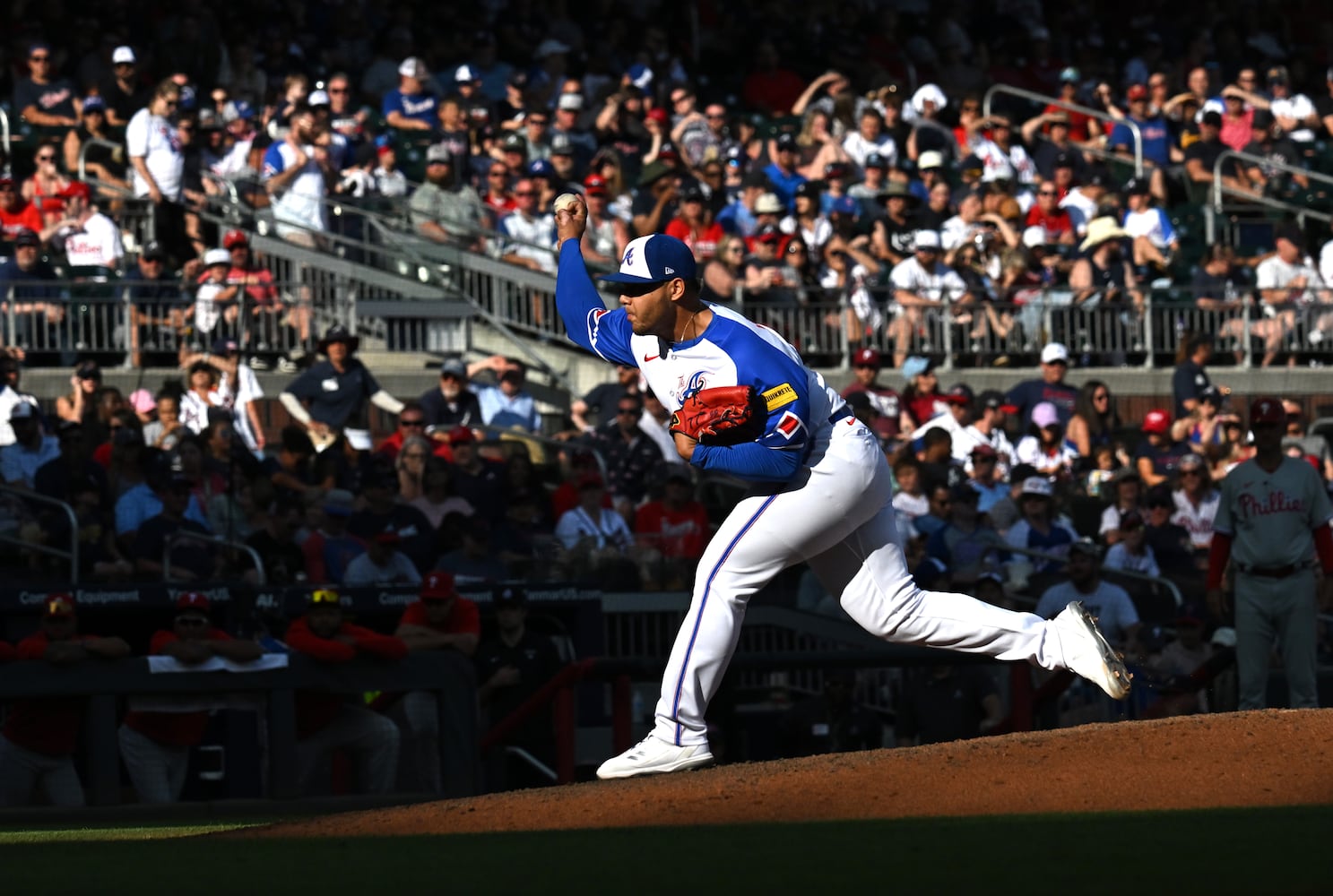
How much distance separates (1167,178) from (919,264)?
13.9ft

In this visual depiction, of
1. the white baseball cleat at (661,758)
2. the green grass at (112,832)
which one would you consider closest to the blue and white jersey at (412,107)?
the green grass at (112,832)

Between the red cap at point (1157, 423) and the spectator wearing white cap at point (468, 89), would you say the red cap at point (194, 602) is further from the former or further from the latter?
the spectator wearing white cap at point (468, 89)

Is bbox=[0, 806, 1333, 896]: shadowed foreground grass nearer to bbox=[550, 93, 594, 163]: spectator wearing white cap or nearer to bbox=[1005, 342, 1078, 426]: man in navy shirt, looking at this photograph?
bbox=[1005, 342, 1078, 426]: man in navy shirt

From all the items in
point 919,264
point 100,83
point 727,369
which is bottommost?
point 727,369

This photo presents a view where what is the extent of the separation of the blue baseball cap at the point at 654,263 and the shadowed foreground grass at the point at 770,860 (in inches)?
69.7

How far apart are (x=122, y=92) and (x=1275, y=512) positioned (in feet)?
35.6

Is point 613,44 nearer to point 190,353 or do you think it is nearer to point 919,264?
point 919,264

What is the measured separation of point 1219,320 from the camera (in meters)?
18.6

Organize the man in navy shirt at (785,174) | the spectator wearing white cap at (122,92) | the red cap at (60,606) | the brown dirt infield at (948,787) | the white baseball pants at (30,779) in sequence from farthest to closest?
1. the man in navy shirt at (785,174)
2. the spectator wearing white cap at (122,92)
3. the red cap at (60,606)
4. the white baseball pants at (30,779)
5. the brown dirt infield at (948,787)

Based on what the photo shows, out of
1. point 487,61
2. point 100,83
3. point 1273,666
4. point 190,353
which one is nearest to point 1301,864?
point 1273,666

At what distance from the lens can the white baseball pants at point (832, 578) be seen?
695cm

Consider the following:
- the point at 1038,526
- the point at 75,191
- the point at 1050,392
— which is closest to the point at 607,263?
the point at 1050,392

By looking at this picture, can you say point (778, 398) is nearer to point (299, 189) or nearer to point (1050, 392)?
point (1050, 392)

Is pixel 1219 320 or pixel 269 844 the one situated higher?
pixel 1219 320
